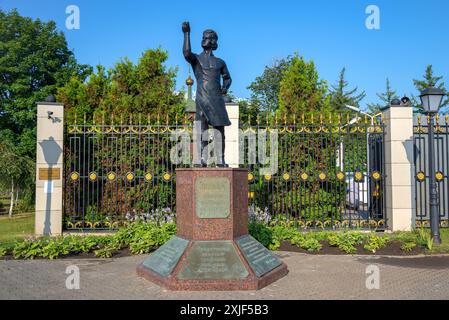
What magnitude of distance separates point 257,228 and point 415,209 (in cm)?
546

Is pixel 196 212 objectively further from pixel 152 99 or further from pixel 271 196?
pixel 152 99

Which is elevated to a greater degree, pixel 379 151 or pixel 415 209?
pixel 379 151

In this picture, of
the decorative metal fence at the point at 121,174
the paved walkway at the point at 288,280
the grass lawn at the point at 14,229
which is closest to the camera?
the paved walkway at the point at 288,280

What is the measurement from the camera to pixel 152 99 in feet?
41.2

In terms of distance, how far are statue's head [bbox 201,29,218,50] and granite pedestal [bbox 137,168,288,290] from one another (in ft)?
7.14

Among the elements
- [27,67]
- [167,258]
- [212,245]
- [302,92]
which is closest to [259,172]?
[302,92]

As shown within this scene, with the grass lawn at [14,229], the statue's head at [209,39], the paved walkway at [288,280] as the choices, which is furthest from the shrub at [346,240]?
the grass lawn at [14,229]

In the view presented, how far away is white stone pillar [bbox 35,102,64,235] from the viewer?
10.5 metres

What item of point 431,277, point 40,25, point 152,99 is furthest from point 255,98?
point 431,277

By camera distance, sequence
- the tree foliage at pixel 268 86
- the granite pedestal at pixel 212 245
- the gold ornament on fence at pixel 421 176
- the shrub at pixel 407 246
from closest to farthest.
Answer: the granite pedestal at pixel 212 245 → the shrub at pixel 407 246 → the gold ornament on fence at pixel 421 176 → the tree foliage at pixel 268 86

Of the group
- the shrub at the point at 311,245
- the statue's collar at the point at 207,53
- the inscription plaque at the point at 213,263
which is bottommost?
the shrub at the point at 311,245

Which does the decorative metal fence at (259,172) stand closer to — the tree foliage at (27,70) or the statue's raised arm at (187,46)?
the statue's raised arm at (187,46)

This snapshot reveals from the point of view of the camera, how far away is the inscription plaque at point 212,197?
6.13 metres

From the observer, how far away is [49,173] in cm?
1065
